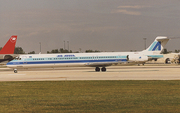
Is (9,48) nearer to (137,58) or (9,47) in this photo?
(9,47)

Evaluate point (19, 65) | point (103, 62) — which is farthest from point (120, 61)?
point (19, 65)

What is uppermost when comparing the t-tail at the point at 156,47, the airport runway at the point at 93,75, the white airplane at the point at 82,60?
the t-tail at the point at 156,47

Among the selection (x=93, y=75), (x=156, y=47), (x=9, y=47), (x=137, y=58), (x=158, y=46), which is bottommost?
(x=93, y=75)

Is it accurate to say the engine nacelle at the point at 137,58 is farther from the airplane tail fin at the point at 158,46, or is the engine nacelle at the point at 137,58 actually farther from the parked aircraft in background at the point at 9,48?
the parked aircraft in background at the point at 9,48

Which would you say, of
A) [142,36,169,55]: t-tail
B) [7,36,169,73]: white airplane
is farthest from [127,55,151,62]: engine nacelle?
[142,36,169,55]: t-tail

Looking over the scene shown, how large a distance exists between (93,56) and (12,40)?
26.5 meters

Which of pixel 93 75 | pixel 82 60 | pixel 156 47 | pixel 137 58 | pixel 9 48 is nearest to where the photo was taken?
pixel 93 75

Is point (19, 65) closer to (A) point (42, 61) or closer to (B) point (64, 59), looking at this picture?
(A) point (42, 61)

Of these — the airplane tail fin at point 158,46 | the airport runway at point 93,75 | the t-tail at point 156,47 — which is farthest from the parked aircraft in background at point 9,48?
the airplane tail fin at point 158,46

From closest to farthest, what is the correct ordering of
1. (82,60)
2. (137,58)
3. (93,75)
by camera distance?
(93,75) → (137,58) → (82,60)

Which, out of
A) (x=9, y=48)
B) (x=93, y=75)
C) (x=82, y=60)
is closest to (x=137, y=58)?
(x=82, y=60)

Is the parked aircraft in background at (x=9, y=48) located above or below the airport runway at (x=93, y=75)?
above

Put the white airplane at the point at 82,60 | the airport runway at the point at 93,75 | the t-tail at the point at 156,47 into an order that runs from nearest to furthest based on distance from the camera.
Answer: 1. the airport runway at the point at 93,75
2. the white airplane at the point at 82,60
3. the t-tail at the point at 156,47

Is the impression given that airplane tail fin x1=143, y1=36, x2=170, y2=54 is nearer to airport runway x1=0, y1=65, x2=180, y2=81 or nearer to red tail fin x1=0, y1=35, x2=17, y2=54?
airport runway x1=0, y1=65, x2=180, y2=81
